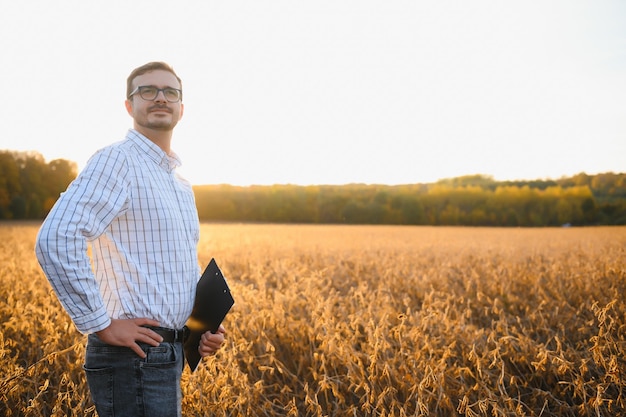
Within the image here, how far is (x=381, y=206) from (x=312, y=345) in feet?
193

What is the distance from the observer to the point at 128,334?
158 cm

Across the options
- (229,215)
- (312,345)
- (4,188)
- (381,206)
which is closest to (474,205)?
(381,206)

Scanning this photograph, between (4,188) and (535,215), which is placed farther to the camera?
(535,215)

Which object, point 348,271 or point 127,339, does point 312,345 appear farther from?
point 348,271

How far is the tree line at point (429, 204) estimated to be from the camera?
54219 mm

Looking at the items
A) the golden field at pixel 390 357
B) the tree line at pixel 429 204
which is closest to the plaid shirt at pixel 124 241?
the golden field at pixel 390 357

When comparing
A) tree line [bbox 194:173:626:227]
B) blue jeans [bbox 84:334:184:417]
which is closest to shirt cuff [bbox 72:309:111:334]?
blue jeans [bbox 84:334:184:417]

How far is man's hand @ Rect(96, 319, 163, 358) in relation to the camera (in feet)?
5.11

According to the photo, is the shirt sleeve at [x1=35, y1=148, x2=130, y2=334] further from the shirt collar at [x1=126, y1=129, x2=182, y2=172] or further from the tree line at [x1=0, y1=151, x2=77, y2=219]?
the tree line at [x1=0, y1=151, x2=77, y2=219]

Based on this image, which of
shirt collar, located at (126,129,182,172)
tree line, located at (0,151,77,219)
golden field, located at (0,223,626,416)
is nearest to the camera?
shirt collar, located at (126,129,182,172)

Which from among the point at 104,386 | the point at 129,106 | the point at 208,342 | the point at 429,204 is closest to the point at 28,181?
the point at 129,106

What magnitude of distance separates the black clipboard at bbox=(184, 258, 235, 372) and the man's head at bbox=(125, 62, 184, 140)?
687 mm

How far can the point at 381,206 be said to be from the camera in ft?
203

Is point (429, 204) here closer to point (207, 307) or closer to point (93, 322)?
point (207, 307)
